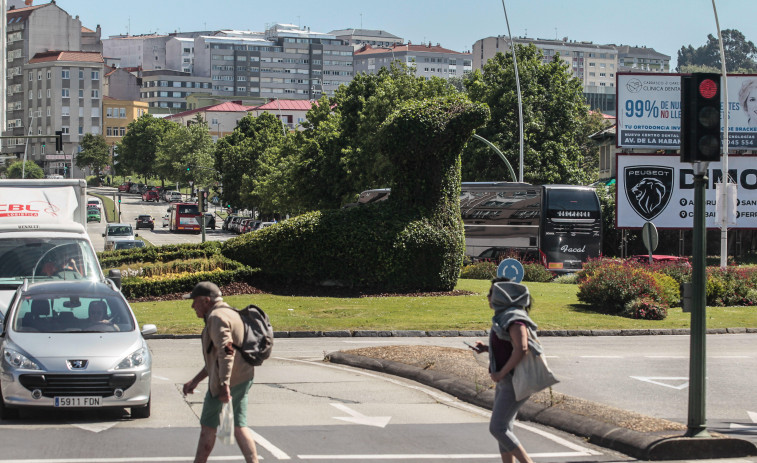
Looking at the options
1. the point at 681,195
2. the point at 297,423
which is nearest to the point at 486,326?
the point at 297,423

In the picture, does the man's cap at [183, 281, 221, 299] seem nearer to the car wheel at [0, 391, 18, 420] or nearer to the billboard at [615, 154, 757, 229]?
the car wheel at [0, 391, 18, 420]

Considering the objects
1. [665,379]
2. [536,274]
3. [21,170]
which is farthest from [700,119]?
[21,170]

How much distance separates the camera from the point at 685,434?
32.6ft

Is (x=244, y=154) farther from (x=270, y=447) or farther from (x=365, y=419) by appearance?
(x=270, y=447)

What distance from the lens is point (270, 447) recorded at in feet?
33.2

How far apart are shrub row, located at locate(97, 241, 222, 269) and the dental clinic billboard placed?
21.5 metres

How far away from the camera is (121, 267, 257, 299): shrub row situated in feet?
94.5

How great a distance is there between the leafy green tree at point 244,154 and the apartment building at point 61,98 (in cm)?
7189

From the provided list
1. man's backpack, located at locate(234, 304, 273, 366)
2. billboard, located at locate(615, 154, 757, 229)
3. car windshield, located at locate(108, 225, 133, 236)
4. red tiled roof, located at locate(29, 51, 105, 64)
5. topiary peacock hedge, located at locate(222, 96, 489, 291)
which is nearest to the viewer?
man's backpack, located at locate(234, 304, 273, 366)

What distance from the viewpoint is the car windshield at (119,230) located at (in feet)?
206

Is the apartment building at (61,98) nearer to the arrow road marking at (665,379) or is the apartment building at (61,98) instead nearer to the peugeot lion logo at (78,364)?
the arrow road marking at (665,379)

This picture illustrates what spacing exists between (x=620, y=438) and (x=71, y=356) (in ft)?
19.9

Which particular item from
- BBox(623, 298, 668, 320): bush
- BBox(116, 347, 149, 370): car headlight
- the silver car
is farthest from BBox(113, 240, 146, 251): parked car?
BBox(116, 347, 149, 370): car headlight

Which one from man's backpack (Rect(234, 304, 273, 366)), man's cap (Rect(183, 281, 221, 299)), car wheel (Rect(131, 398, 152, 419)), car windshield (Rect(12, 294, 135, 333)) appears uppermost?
man's cap (Rect(183, 281, 221, 299))
